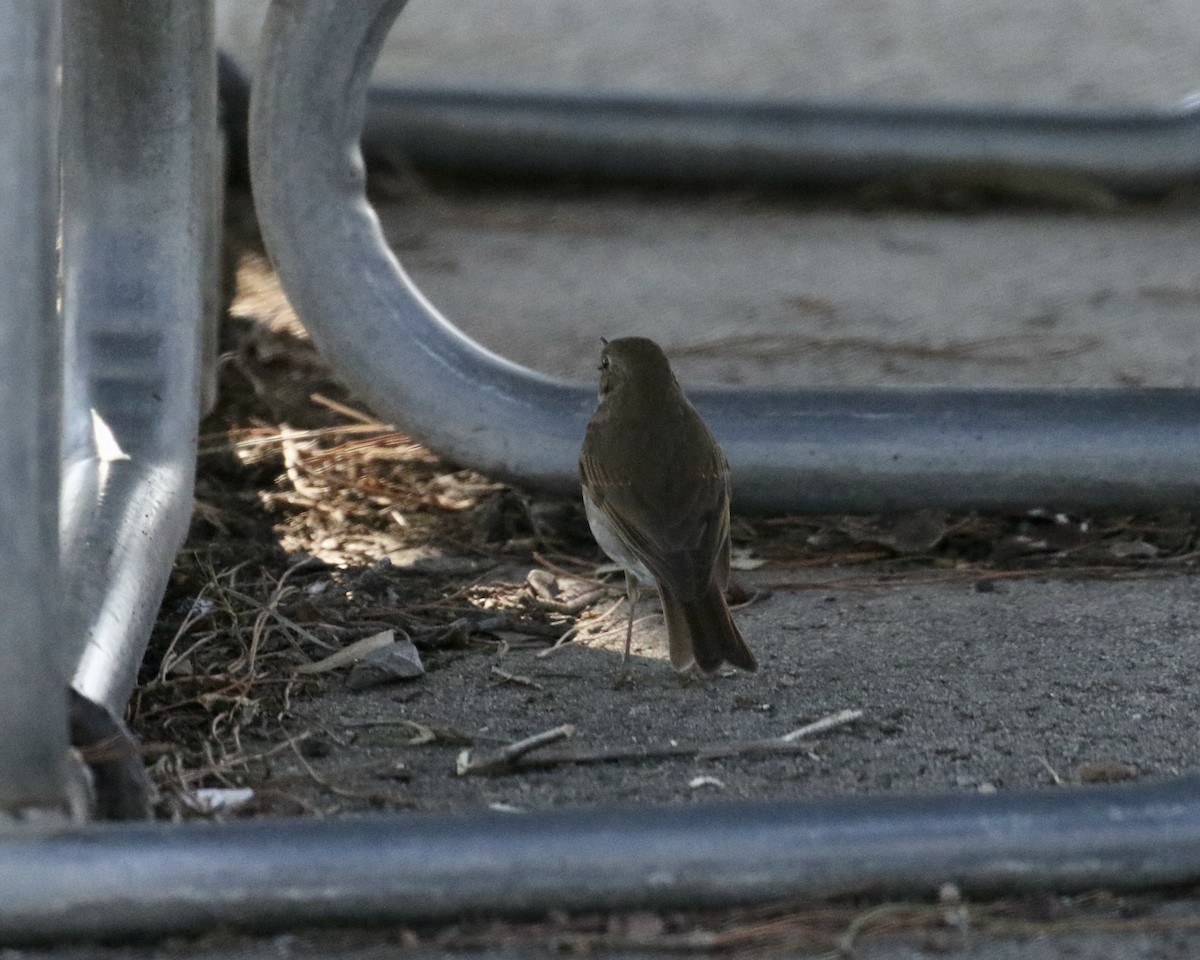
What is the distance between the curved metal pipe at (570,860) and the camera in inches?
84.7

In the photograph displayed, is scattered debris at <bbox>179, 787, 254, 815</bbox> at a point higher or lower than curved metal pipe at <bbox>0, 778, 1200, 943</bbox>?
lower

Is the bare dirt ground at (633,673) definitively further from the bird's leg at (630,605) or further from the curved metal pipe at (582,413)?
the curved metal pipe at (582,413)

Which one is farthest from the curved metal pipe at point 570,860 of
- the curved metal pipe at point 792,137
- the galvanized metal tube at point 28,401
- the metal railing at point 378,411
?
the curved metal pipe at point 792,137

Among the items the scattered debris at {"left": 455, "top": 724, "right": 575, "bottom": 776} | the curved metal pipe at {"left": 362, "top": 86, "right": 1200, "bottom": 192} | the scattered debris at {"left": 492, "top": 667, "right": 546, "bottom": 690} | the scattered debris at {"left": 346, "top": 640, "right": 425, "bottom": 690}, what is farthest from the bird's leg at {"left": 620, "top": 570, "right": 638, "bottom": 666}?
the curved metal pipe at {"left": 362, "top": 86, "right": 1200, "bottom": 192}

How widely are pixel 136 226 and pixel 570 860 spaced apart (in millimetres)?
1796

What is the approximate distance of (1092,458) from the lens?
3768 mm

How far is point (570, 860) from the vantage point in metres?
2.18

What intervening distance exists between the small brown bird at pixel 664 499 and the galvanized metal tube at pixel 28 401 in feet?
4.29

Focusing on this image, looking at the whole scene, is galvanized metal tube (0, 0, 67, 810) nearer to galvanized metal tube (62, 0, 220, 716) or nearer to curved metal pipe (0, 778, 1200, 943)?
curved metal pipe (0, 778, 1200, 943)

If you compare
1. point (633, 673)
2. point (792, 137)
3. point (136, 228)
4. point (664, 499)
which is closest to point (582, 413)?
point (664, 499)

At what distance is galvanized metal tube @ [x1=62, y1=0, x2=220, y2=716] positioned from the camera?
11.2 feet

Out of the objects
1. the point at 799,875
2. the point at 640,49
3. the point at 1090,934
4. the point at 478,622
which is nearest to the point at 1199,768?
the point at 1090,934

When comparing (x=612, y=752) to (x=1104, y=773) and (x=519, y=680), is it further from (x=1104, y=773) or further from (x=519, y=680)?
(x=1104, y=773)

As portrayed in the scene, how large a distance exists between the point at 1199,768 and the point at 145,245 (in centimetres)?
204
